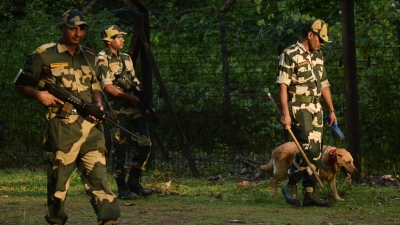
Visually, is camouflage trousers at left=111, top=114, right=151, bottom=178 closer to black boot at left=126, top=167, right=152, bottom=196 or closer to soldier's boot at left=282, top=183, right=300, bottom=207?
black boot at left=126, top=167, right=152, bottom=196

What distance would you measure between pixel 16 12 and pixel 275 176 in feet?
41.6

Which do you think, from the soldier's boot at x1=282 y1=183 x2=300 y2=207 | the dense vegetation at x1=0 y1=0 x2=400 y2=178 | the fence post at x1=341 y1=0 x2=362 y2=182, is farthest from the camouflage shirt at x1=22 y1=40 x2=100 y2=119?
the dense vegetation at x1=0 y1=0 x2=400 y2=178

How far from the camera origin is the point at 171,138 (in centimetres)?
1345

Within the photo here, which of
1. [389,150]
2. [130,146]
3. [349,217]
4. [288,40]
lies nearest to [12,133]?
[130,146]

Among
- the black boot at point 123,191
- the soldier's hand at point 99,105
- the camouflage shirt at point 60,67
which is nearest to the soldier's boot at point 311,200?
the black boot at point 123,191

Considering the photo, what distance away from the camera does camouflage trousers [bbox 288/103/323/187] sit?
9406 mm

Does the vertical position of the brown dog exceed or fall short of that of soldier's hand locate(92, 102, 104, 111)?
it falls short

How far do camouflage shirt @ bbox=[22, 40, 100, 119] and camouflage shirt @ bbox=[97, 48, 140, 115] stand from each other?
2.81 m

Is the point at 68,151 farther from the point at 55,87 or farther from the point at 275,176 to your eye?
the point at 275,176

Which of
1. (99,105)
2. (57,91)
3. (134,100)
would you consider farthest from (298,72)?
(57,91)

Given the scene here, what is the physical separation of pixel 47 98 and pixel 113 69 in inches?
127

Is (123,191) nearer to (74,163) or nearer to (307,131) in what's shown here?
(307,131)

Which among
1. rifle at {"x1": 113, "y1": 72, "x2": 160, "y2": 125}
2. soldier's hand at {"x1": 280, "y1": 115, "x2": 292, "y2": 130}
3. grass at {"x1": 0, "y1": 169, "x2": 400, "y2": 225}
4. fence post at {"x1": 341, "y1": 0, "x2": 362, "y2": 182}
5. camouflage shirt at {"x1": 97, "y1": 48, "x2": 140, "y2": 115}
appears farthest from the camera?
fence post at {"x1": 341, "y1": 0, "x2": 362, "y2": 182}

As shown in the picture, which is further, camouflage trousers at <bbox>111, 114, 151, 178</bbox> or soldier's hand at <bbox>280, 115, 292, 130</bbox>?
camouflage trousers at <bbox>111, 114, 151, 178</bbox>
